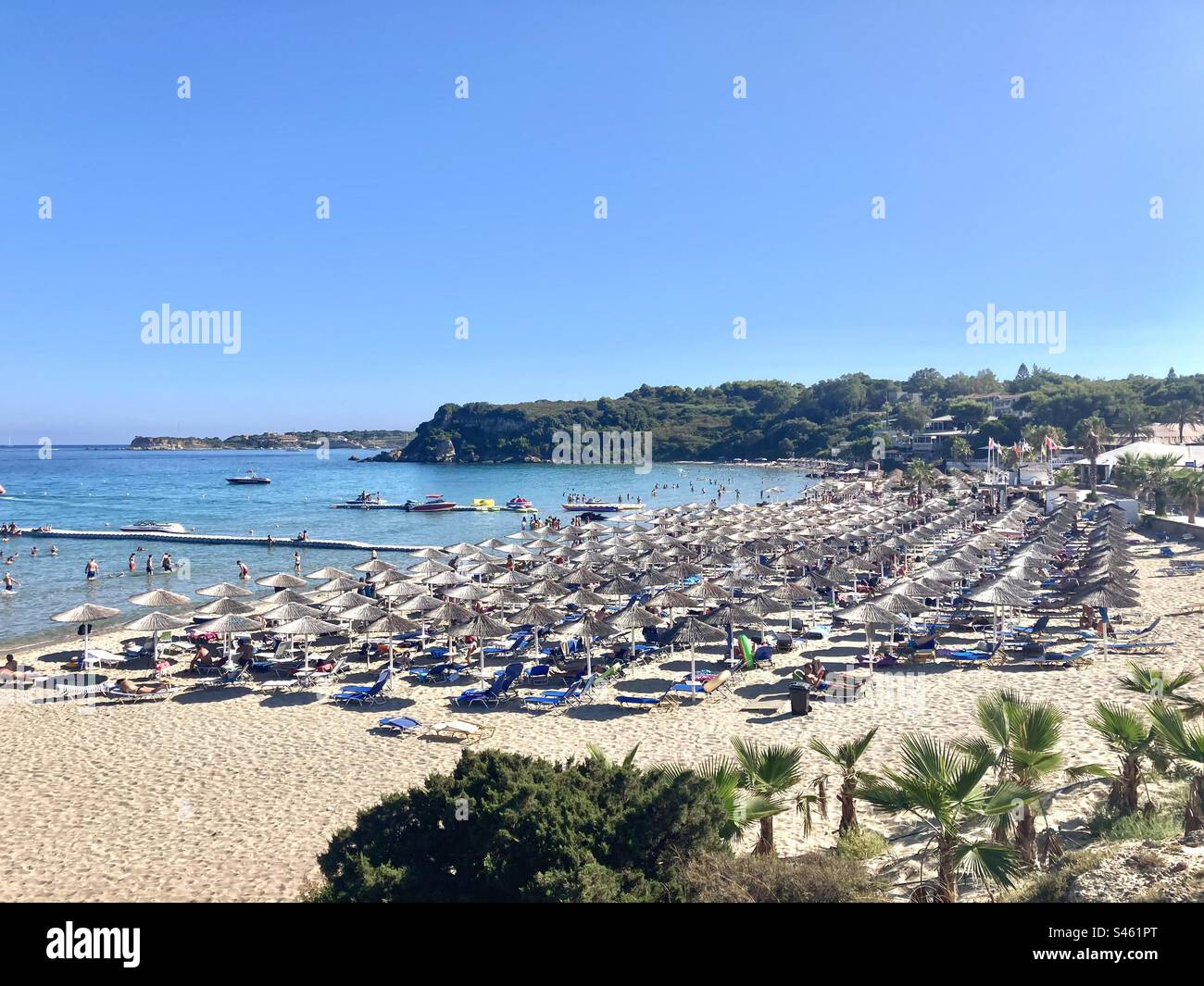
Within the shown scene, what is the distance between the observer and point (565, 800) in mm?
7008

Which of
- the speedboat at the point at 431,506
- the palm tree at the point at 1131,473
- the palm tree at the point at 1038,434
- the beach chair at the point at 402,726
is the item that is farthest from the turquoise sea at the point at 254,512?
the palm tree at the point at 1131,473

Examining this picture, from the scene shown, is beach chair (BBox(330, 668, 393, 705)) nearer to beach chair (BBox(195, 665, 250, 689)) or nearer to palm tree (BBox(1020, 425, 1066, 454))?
beach chair (BBox(195, 665, 250, 689))

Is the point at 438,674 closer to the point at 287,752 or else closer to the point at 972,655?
the point at 287,752

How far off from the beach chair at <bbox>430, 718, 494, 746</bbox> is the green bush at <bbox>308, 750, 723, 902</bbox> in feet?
18.1

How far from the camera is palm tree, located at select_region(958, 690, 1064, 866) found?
7.18 meters

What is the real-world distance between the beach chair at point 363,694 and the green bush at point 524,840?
8133 millimetres

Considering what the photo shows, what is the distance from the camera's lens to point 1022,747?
7.33 meters

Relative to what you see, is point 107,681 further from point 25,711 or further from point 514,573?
point 514,573

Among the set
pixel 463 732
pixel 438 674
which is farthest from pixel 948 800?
pixel 438 674

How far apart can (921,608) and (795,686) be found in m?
4.83

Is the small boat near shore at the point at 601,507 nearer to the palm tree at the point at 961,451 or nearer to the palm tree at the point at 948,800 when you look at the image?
the palm tree at the point at 961,451

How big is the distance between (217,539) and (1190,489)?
5061 cm

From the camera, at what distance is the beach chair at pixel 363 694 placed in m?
15.6
